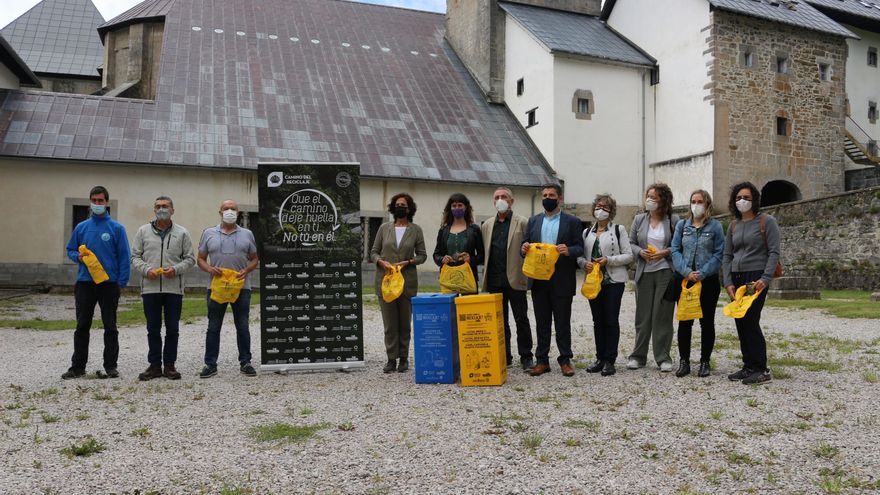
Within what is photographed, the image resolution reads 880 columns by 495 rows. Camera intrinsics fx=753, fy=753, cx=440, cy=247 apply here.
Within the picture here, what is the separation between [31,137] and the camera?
67.3 feet

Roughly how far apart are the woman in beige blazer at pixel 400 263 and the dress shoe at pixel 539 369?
57.7 inches

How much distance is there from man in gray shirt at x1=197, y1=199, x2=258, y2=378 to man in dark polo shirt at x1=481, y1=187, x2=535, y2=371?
259cm

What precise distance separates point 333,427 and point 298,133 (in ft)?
61.4

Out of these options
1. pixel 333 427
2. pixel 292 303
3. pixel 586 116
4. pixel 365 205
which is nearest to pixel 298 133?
pixel 365 205

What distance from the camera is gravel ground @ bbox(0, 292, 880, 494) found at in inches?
173

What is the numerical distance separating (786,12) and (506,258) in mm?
22192

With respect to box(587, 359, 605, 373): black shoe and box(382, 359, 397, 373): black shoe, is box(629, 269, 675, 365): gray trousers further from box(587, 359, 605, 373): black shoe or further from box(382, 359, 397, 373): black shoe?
box(382, 359, 397, 373): black shoe

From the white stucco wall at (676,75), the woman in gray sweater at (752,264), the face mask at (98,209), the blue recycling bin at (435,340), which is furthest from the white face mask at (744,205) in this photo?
the white stucco wall at (676,75)

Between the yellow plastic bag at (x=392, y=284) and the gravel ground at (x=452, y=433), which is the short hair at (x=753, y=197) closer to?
the gravel ground at (x=452, y=433)

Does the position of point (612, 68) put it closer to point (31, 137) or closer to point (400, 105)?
point (400, 105)

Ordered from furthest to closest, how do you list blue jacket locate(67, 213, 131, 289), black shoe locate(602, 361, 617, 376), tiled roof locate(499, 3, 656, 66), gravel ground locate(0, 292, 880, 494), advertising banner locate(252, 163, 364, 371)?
tiled roof locate(499, 3, 656, 66) < advertising banner locate(252, 163, 364, 371) < blue jacket locate(67, 213, 131, 289) < black shoe locate(602, 361, 617, 376) < gravel ground locate(0, 292, 880, 494)

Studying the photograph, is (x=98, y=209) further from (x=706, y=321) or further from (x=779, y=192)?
(x=779, y=192)

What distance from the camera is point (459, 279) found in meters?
7.79

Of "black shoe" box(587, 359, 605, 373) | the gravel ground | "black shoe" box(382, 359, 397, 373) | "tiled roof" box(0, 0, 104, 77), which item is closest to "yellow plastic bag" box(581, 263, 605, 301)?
"black shoe" box(587, 359, 605, 373)
